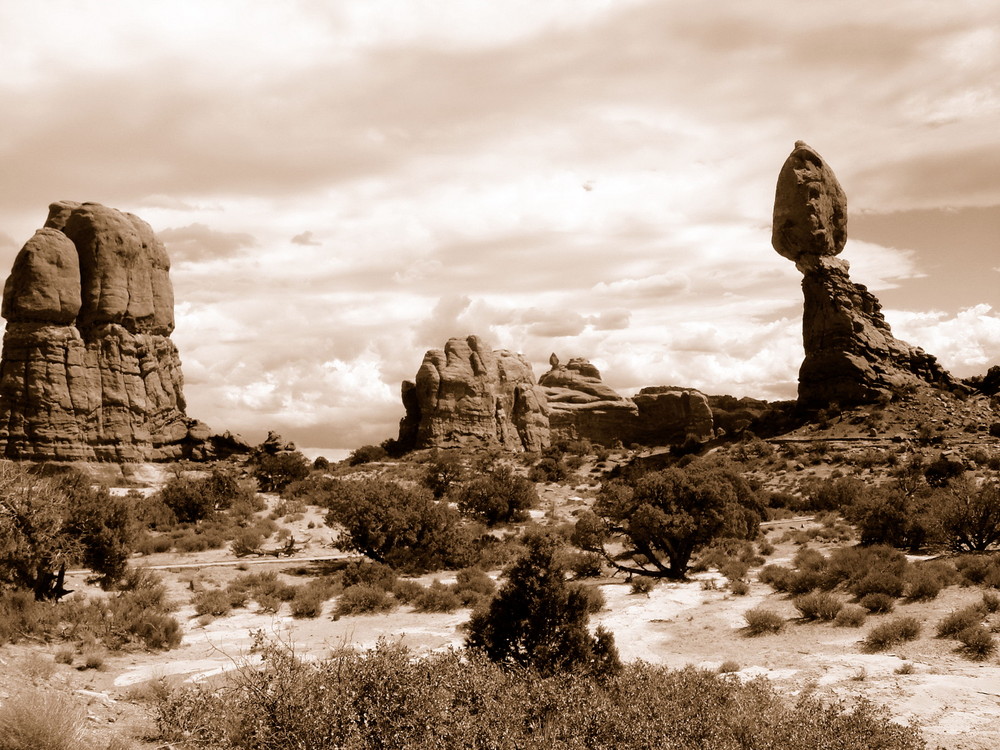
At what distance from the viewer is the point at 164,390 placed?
55.8 metres

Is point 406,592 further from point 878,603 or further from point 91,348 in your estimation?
point 91,348

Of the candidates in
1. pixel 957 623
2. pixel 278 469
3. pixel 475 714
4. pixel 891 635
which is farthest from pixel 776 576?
pixel 278 469

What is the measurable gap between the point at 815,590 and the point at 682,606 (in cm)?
339

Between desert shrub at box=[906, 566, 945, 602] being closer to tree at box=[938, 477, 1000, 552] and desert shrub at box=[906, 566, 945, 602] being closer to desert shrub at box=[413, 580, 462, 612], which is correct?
tree at box=[938, 477, 1000, 552]

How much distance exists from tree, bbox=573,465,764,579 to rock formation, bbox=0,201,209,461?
1434 inches

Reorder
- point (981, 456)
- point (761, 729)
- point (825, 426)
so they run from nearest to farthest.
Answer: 1. point (761, 729)
2. point (981, 456)
3. point (825, 426)

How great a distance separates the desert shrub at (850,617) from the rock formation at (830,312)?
4224cm

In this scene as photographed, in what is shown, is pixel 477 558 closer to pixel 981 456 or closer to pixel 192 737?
pixel 192 737

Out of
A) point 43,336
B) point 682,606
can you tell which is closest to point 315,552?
point 682,606

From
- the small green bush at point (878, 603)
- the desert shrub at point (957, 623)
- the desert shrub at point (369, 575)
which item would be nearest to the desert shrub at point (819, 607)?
the small green bush at point (878, 603)

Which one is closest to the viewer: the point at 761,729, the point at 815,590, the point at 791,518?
the point at 761,729

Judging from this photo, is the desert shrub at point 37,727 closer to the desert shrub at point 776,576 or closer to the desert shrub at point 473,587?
the desert shrub at point 473,587

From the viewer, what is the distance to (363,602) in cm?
2052

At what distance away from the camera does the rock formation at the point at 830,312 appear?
56.6m
